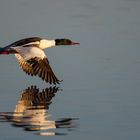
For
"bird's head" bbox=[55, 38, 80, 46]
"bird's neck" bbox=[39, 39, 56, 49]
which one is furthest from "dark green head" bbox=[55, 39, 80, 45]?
"bird's neck" bbox=[39, 39, 56, 49]

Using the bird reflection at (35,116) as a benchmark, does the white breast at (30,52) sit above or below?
above

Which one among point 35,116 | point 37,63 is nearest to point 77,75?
point 37,63

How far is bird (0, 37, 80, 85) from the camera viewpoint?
11.9 metres

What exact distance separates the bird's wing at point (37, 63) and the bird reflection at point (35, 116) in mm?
832

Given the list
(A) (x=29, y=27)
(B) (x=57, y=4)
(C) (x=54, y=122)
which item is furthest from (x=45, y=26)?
(C) (x=54, y=122)

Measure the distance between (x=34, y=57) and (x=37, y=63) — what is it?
0.36 ft

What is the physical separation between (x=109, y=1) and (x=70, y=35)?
2846 mm

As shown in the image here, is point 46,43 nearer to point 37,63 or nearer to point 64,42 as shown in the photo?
point 64,42

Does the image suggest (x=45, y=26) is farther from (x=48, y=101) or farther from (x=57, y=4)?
(x=48, y=101)

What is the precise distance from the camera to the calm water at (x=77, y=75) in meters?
9.02

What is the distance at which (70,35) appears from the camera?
14.9 meters

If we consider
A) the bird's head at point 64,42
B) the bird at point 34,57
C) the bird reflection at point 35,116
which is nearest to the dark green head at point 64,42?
the bird's head at point 64,42

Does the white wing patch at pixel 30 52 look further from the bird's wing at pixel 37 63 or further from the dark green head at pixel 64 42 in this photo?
the dark green head at pixel 64 42

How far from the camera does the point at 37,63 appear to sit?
12203 millimetres
